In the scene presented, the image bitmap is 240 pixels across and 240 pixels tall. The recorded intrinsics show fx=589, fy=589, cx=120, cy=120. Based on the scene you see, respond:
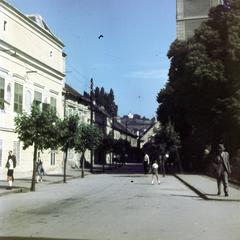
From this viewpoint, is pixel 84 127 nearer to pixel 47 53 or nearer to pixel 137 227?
pixel 47 53

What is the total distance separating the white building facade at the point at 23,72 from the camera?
134ft

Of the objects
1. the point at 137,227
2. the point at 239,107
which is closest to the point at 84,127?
the point at 239,107

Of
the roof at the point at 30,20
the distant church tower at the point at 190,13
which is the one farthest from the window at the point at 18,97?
the distant church tower at the point at 190,13

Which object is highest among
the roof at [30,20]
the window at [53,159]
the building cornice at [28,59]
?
the roof at [30,20]

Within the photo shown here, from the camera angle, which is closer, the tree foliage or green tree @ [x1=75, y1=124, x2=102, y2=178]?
green tree @ [x1=75, y1=124, x2=102, y2=178]

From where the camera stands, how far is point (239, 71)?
4838 cm

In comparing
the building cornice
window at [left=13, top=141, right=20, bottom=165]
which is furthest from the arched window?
window at [left=13, top=141, right=20, bottom=165]

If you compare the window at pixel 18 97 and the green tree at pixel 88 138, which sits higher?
the window at pixel 18 97

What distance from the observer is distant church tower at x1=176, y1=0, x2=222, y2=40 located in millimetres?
78750

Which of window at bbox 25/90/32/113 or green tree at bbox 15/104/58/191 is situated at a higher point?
window at bbox 25/90/32/113

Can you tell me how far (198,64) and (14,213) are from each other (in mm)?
34275

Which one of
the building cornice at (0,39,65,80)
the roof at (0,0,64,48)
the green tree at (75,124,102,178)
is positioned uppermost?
the roof at (0,0,64,48)

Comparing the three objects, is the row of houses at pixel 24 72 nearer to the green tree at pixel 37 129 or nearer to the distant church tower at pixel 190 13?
the green tree at pixel 37 129

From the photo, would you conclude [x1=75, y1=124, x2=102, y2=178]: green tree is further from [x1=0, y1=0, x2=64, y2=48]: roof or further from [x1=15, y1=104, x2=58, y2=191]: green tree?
[x1=15, y1=104, x2=58, y2=191]: green tree
